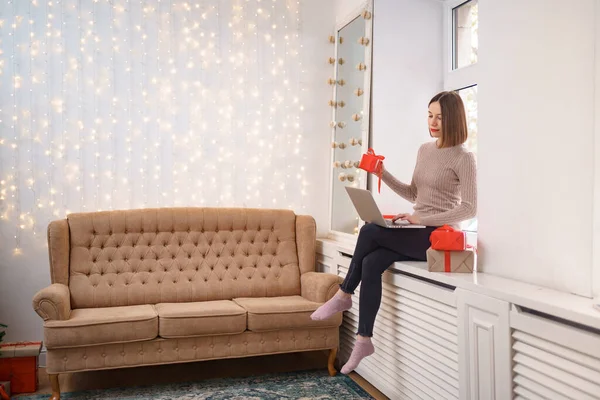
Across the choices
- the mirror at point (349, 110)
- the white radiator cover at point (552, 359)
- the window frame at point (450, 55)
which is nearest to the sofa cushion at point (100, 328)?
the mirror at point (349, 110)

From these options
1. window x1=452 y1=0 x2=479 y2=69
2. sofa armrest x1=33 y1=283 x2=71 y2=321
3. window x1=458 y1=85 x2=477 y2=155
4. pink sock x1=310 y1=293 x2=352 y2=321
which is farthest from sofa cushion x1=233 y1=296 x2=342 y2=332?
window x1=452 y1=0 x2=479 y2=69

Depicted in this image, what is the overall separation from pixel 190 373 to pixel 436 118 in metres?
2.05

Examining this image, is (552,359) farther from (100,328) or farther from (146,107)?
(146,107)

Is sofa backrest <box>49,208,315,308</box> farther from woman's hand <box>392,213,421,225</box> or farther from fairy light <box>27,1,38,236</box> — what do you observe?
woman's hand <box>392,213,421,225</box>

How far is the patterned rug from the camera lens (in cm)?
291

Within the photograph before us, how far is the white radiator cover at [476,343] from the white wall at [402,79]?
3.11 feet

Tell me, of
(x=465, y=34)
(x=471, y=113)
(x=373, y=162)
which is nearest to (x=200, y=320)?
(x=373, y=162)

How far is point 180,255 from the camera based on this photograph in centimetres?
356

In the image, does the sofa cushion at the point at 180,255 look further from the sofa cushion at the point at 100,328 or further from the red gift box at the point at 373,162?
the red gift box at the point at 373,162

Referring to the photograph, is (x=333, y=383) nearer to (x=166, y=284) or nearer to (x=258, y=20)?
(x=166, y=284)

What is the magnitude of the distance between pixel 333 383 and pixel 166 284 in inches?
46.4

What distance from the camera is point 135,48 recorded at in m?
3.75

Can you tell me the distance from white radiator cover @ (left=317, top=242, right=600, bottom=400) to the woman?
14 cm

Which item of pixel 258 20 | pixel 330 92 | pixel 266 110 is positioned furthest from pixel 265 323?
pixel 258 20
